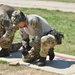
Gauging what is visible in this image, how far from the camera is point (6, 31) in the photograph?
913cm

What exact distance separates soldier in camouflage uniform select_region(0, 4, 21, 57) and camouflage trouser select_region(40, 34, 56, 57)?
76cm

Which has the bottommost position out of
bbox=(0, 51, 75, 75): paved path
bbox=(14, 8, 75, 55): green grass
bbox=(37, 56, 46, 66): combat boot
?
bbox=(14, 8, 75, 55): green grass

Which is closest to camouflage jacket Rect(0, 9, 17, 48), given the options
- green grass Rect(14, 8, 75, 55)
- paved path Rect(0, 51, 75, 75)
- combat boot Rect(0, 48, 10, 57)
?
combat boot Rect(0, 48, 10, 57)

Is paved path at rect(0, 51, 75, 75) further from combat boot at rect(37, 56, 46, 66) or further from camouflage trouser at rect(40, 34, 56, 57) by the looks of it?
camouflage trouser at rect(40, 34, 56, 57)

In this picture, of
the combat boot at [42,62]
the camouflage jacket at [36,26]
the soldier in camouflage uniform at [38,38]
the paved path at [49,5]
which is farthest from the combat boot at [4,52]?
the paved path at [49,5]

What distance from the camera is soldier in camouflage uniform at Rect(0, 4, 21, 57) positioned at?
910 centimetres

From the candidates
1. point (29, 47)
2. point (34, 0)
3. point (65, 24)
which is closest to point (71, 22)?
point (65, 24)

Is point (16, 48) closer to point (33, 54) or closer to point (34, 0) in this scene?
point (33, 54)

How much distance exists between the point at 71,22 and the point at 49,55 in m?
6.84

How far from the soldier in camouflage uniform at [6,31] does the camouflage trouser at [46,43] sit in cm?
76

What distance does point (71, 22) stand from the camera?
15906mm

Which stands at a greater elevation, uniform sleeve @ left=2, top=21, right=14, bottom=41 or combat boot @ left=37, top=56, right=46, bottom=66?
uniform sleeve @ left=2, top=21, right=14, bottom=41

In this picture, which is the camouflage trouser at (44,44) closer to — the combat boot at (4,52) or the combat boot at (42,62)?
the combat boot at (42,62)

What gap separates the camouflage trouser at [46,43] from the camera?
8.62 metres
